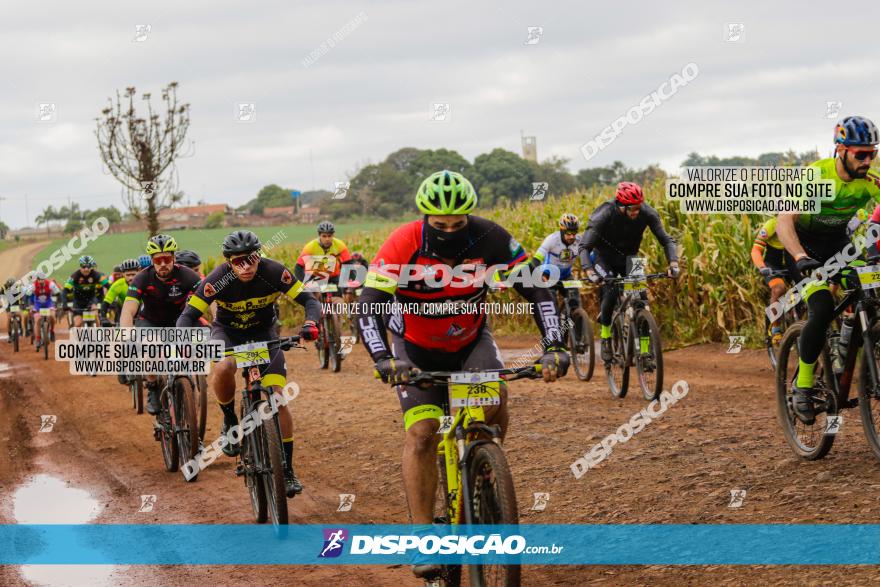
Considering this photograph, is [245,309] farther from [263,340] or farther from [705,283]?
[705,283]

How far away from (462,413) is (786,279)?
325 inches

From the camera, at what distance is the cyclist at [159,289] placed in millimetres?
11367

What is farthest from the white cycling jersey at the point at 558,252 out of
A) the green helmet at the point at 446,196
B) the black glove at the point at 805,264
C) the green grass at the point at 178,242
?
the green grass at the point at 178,242

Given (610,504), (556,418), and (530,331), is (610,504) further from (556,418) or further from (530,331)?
(530,331)

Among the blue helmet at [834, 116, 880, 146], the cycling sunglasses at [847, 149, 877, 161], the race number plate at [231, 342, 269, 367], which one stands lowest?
the race number plate at [231, 342, 269, 367]

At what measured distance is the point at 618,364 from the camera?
12.4 m

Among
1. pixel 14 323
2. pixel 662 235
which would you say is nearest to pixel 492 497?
pixel 662 235

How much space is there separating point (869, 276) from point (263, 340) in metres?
5.14

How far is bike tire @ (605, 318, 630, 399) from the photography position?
40.1ft

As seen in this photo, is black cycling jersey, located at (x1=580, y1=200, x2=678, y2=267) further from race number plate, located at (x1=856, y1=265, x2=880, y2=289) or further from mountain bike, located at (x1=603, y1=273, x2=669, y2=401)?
race number plate, located at (x1=856, y1=265, x2=880, y2=289)

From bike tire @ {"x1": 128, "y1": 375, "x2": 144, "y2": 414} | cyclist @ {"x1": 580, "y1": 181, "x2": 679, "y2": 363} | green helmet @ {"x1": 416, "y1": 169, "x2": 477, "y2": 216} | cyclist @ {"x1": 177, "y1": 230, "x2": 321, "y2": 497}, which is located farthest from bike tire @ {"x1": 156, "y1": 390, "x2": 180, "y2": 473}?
green helmet @ {"x1": 416, "y1": 169, "x2": 477, "y2": 216}

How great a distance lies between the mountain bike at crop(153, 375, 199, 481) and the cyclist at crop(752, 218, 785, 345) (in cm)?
701

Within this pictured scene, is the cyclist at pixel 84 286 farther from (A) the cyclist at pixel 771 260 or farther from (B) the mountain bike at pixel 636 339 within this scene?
(A) the cyclist at pixel 771 260

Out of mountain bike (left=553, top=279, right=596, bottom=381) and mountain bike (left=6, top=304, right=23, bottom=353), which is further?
mountain bike (left=6, top=304, right=23, bottom=353)
